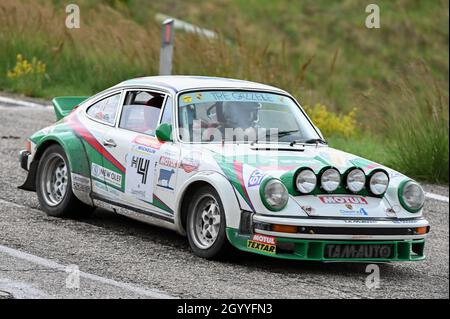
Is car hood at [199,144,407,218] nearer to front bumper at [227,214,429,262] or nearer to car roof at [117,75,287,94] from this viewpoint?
front bumper at [227,214,429,262]

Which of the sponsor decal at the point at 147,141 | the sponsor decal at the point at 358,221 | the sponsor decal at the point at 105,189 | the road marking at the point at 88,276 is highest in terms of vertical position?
the sponsor decal at the point at 147,141

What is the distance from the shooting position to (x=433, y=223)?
1123 cm

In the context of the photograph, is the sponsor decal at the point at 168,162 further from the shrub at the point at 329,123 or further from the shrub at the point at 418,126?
the shrub at the point at 329,123

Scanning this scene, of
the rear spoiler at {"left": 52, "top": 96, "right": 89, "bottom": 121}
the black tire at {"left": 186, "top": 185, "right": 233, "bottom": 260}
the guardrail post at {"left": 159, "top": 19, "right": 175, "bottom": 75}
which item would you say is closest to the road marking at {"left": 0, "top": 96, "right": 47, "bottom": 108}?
the guardrail post at {"left": 159, "top": 19, "right": 175, "bottom": 75}

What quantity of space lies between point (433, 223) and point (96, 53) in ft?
28.9

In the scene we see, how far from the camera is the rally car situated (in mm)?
8062

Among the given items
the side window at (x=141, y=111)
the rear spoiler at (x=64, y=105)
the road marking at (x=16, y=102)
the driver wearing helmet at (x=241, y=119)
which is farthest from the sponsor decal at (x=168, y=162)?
the road marking at (x=16, y=102)

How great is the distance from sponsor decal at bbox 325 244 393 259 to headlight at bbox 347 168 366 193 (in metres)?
0.43

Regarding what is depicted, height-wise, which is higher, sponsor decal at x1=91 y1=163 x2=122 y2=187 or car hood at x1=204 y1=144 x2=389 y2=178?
car hood at x1=204 y1=144 x2=389 y2=178

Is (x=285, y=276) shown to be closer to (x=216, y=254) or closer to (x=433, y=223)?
(x=216, y=254)

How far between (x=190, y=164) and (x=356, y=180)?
126 centimetres

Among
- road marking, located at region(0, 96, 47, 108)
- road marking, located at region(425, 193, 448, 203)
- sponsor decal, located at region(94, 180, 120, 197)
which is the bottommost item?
road marking, located at region(425, 193, 448, 203)

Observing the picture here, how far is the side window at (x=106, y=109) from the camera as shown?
9695mm
